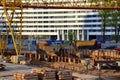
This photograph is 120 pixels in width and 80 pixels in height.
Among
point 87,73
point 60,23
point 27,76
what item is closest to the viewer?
point 27,76

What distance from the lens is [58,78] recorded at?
23.2 meters

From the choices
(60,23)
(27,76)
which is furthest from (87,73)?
(60,23)

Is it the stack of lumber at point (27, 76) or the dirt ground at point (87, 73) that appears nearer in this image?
the stack of lumber at point (27, 76)

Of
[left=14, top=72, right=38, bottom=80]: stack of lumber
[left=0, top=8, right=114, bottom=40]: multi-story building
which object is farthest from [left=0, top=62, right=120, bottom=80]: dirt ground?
[left=0, top=8, right=114, bottom=40]: multi-story building

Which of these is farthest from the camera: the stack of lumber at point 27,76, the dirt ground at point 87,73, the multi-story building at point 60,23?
the multi-story building at point 60,23

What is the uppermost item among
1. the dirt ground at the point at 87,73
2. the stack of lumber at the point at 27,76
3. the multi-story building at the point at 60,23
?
the stack of lumber at the point at 27,76

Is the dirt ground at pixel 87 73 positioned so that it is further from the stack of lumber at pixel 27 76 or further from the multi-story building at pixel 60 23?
the multi-story building at pixel 60 23

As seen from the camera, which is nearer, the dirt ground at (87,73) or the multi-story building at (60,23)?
the dirt ground at (87,73)

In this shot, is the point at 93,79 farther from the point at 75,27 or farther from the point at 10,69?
the point at 75,27

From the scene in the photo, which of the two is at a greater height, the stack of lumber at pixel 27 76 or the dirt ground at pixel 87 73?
the stack of lumber at pixel 27 76

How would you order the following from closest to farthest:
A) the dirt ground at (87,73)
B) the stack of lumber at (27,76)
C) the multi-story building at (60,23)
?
the stack of lumber at (27,76)
the dirt ground at (87,73)
the multi-story building at (60,23)

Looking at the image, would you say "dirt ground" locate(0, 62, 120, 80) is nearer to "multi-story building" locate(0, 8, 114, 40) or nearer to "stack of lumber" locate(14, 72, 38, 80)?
"stack of lumber" locate(14, 72, 38, 80)

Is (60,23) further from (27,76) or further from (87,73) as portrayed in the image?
(27,76)

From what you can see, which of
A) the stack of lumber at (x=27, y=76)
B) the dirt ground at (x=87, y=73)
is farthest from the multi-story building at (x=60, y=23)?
the stack of lumber at (x=27, y=76)
